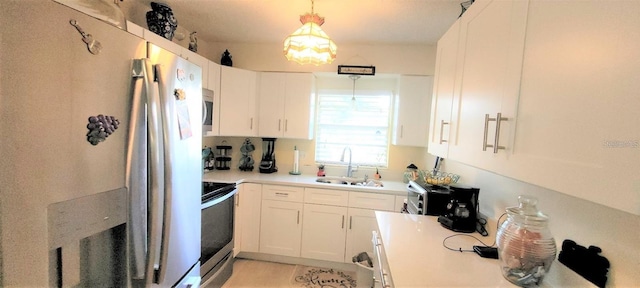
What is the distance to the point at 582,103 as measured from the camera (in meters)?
0.64

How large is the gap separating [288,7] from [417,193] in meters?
1.83

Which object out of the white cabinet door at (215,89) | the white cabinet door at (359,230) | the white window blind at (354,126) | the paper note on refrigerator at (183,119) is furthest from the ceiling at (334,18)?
the white cabinet door at (359,230)

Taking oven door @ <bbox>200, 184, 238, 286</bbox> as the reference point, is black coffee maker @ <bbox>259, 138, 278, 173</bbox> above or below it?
above

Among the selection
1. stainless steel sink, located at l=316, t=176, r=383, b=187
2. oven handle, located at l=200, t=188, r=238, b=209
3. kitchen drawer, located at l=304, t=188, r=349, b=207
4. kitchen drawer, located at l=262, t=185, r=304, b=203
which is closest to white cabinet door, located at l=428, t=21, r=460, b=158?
kitchen drawer, located at l=304, t=188, r=349, b=207

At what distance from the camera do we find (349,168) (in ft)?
10.1

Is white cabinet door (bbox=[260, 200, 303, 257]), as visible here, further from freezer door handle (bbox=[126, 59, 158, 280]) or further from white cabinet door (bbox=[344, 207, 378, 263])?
freezer door handle (bbox=[126, 59, 158, 280])

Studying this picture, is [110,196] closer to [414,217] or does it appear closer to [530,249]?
[530,249]

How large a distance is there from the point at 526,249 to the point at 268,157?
2.67 meters

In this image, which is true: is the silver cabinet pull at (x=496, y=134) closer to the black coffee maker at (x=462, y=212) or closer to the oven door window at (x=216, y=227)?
the black coffee maker at (x=462, y=212)

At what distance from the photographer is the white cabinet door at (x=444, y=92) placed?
1.50 meters

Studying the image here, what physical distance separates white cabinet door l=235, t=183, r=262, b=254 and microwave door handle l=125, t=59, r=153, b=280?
5.61 ft

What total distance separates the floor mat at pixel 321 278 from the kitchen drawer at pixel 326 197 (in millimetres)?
715

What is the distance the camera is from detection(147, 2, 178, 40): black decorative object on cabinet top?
1994 mm

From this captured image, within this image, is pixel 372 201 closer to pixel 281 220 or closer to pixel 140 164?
pixel 281 220
